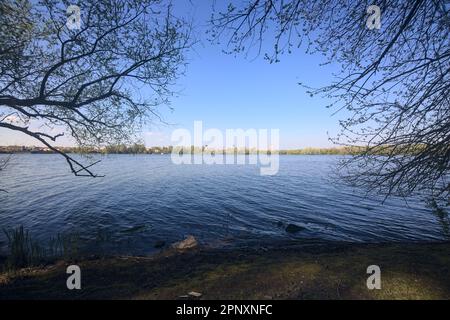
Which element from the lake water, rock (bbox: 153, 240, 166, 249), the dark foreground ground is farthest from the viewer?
the lake water

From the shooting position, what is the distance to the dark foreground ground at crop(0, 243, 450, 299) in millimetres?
7199

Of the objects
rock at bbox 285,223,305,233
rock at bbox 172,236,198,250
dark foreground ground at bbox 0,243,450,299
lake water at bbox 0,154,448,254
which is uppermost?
dark foreground ground at bbox 0,243,450,299

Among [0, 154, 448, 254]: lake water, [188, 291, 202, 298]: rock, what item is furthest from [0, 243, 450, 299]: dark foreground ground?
[0, 154, 448, 254]: lake water

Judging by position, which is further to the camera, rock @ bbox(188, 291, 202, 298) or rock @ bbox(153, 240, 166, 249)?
rock @ bbox(153, 240, 166, 249)

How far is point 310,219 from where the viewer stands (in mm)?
20516

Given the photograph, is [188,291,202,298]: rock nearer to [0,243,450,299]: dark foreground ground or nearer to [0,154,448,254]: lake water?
[0,243,450,299]: dark foreground ground

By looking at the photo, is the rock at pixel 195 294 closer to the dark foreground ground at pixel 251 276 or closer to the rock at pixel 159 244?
the dark foreground ground at pixel 251 276

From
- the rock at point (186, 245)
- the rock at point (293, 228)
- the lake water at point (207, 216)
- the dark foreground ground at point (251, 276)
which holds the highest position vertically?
the dark foreground ground at point (251, 276)

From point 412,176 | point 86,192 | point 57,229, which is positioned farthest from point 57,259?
point 86,192

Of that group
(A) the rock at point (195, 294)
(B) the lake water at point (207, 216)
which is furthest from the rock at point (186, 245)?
(A) the rock at point (195, 294)

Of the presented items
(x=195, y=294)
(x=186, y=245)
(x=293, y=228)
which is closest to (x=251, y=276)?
(x=195, y=294)

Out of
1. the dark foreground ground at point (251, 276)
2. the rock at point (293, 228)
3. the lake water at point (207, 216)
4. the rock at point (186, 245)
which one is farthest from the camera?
the rock at point (293, 228)

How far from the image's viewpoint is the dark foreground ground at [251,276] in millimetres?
7199
